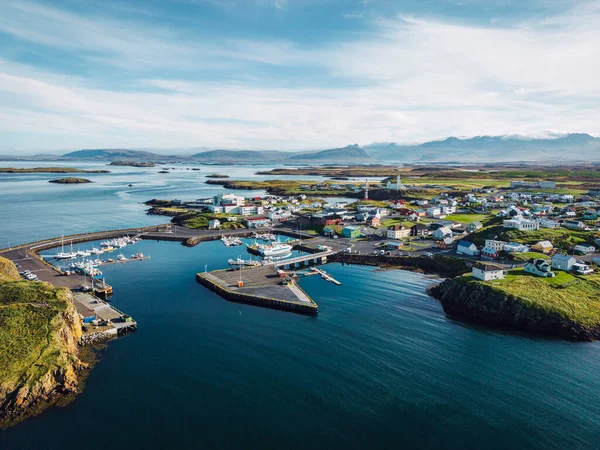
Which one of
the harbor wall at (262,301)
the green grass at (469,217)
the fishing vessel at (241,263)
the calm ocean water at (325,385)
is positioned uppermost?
the green grass at (469,217)

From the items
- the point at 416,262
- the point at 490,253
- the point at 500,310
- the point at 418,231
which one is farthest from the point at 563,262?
the point at 418,231

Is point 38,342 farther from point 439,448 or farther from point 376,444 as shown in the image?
point 439,448

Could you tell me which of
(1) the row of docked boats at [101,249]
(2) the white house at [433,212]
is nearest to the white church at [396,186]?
(2) the white house at [433,212]

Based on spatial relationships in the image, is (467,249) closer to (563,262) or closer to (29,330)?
(563,262)

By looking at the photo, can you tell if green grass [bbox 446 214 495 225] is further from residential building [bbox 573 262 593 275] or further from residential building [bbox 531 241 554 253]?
residential building [bbox 573 262 593 275]

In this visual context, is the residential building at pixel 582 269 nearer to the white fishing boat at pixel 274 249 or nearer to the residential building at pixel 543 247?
the residential building at pixel 543 247

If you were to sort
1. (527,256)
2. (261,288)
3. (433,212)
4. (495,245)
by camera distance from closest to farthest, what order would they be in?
(261,288) → (527,256) → (495,245) → (433,212)
